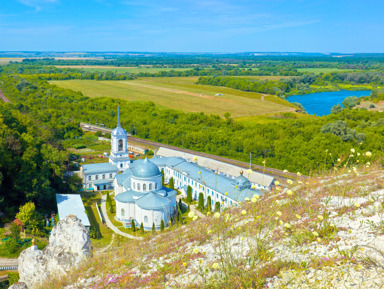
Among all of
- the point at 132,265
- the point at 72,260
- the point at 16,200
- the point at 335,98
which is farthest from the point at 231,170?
the point at 335,98

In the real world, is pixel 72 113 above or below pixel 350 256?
below

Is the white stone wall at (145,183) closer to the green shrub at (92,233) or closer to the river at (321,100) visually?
the green shrub at (92,233)

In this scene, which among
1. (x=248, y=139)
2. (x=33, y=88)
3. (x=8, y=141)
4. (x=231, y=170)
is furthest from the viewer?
(x=33, y=88)

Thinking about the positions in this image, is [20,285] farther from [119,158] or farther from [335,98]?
[335,98]

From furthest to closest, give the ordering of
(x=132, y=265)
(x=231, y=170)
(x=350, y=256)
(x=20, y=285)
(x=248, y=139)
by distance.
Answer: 1. (x=248, y=139)
2. (x=231, y=170)
3. (x=20, y=285)
4. (x=132, y=265)
5. (x=350, y=256)

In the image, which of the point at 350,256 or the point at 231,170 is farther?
the point at 231,170

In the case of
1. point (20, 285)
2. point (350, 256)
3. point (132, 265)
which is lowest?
point (20, 285)

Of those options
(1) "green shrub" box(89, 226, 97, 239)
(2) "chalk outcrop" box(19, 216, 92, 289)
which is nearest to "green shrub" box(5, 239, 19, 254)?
(1) "green shrub" box(89, 226, 97, 239)
